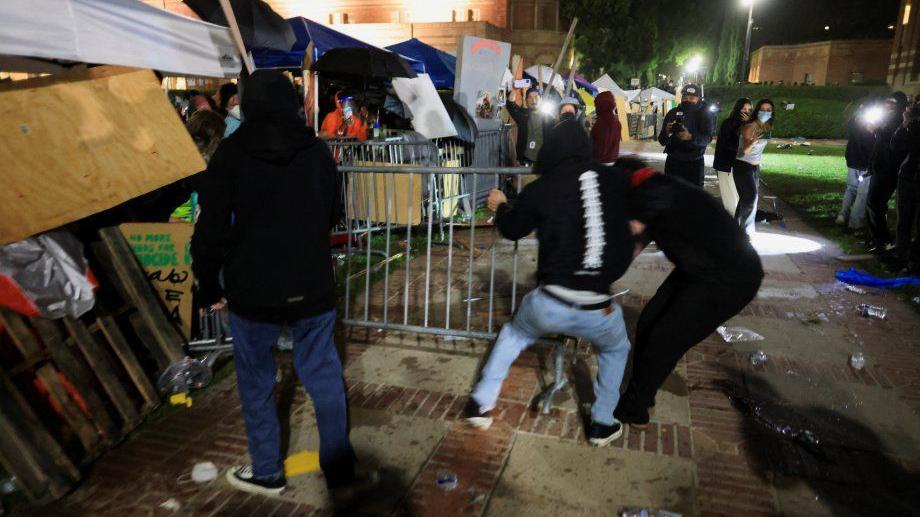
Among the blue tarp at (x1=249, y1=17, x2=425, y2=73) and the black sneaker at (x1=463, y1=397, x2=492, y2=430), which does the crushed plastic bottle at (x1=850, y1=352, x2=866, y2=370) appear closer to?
the black sneaker at (x1=463, y1=397, x2=492, y2=430)

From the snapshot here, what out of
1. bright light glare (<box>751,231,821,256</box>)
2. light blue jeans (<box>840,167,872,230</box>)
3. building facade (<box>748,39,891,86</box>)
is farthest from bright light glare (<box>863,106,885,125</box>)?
building facade (<box>748,39,891,86</box>)

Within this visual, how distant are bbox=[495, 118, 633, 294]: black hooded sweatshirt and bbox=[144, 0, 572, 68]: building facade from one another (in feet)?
138

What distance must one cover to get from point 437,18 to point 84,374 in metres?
46.1

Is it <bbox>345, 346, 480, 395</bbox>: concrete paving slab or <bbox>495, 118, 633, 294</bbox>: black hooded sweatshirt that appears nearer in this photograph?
<bbox>495, 118, 633, 294</bbox>: black hooded sweatshirt

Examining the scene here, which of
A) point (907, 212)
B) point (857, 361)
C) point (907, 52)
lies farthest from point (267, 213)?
point (907, 52)

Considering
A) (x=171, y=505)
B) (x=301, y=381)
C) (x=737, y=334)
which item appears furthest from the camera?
(x=737, y=334)

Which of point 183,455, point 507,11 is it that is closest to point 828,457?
point 183,455

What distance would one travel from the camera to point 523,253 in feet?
25.4

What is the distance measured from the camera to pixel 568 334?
3139 millimetres

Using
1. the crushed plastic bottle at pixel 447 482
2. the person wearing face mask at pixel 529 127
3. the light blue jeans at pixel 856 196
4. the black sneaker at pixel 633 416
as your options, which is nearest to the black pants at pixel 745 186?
the light blue jeans at pixel 856 196

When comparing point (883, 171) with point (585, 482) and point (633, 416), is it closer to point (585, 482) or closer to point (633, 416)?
point (633, 416)

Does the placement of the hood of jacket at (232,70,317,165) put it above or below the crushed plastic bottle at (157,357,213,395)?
above

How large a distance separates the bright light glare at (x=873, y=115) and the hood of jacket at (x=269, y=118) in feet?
28.8

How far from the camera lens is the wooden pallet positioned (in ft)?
9.82
